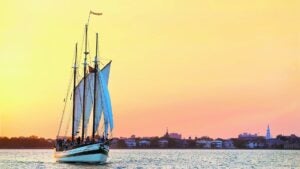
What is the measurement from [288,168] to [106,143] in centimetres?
2467

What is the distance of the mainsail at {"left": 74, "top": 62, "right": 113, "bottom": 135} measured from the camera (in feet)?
281

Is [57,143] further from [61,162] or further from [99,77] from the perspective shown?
[99,77]

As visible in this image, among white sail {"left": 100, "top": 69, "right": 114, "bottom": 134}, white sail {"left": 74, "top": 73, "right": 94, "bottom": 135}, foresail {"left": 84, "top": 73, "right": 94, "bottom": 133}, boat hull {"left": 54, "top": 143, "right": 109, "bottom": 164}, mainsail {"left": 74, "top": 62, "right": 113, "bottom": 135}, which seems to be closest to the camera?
boat hull {"left": 54, "top": 143, "right": 109, "bottom": 164}

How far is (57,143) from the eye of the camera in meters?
97.6

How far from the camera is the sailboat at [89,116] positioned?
83.9m

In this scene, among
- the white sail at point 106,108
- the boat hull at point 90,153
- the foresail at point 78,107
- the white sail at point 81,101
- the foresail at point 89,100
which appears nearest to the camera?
the boat hull at point 90,153

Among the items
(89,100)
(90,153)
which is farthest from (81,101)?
(90,153)

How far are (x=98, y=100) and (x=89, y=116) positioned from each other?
469 centimetres

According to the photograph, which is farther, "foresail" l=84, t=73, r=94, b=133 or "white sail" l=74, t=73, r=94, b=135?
"white sail" l=74, t=73, r=94, b=135

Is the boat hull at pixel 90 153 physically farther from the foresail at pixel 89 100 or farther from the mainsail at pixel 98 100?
the foresail at pixel 89 100

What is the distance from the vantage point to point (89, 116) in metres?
91.9

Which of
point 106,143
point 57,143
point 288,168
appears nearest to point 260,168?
point 288,168

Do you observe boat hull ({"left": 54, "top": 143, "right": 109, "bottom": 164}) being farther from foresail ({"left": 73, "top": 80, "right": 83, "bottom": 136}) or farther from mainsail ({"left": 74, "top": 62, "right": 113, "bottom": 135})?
foresail ({"left": 73, "top": 80, "right": 83, "bottom": 136})

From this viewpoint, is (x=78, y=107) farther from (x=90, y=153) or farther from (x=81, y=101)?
(x=90, y=153)
